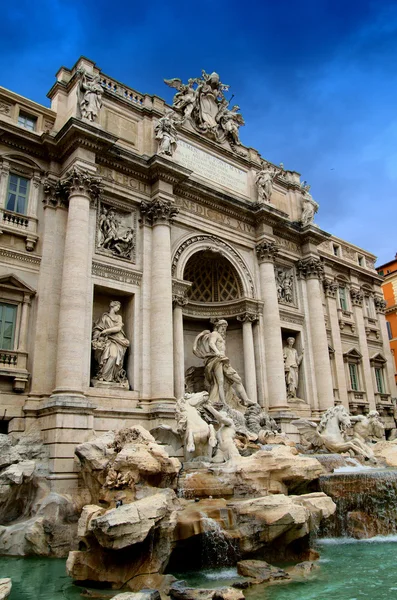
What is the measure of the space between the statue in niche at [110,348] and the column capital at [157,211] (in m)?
3.53

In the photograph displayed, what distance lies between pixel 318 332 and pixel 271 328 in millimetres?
3332

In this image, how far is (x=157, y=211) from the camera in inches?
703

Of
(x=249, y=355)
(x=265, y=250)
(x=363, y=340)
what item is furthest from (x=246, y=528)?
(x=363, y=340)

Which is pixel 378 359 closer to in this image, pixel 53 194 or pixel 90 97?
pixel 53 194

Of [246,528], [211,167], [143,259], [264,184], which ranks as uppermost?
[211,167]

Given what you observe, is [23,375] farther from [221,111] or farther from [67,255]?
[221,111]

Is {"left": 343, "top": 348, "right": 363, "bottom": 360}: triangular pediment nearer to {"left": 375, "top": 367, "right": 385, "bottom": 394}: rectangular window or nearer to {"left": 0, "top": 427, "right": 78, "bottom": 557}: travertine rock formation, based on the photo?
{"left": 375, "top": 367, "right": 385, "bottom": 394}: rectangular window

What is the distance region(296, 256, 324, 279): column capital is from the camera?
77.2ft

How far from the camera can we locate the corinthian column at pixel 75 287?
46.4 ft

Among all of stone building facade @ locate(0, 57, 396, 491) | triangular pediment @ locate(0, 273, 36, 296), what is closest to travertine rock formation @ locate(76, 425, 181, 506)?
Result: stone building facade @ locate(0, 57, 396, 491)

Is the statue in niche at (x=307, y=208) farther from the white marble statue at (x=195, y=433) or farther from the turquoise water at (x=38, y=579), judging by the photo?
the turquoise water at (x=38, y=579)

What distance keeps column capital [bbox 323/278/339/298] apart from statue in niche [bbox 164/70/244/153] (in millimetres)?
8337

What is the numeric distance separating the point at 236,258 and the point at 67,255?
7.95m

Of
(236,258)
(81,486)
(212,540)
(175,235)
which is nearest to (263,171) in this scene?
(236,258)
